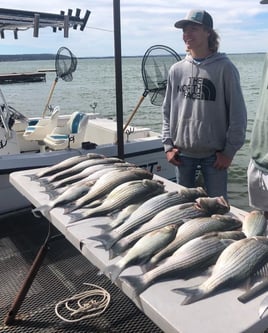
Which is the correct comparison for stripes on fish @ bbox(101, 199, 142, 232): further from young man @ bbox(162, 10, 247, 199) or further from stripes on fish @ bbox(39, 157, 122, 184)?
young man @ bbox(162, 10, 247, 199)

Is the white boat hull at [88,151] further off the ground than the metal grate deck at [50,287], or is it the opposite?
the white boat hull at [88,151]

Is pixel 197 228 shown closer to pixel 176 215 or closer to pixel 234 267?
pixel 176 215

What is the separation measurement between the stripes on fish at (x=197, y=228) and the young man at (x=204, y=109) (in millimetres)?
1439

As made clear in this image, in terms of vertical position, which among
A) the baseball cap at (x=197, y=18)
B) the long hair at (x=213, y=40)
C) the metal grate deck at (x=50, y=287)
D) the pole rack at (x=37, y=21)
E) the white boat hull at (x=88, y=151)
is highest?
the pole rack at (x=37, y=21)

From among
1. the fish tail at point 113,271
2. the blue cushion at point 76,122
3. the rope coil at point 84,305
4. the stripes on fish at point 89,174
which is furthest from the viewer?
the blue cushion at point 76,122

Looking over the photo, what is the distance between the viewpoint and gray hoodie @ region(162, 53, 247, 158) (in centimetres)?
336

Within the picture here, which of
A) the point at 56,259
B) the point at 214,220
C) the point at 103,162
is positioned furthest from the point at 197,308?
the point at 56,259

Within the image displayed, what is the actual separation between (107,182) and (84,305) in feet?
3.50

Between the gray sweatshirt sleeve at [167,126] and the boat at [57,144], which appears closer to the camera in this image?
the gray sweatshirt sleeve at [167,126]

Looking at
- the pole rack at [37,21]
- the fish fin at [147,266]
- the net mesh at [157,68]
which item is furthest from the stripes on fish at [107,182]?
the pole rack at [37,21]

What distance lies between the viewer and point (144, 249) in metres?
1.85

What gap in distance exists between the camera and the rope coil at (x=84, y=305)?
9.84 ft

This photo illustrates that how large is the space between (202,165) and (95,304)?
4.81 feet

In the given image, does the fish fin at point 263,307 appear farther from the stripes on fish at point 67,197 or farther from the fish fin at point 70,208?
the stripes on fish at point 67,197
